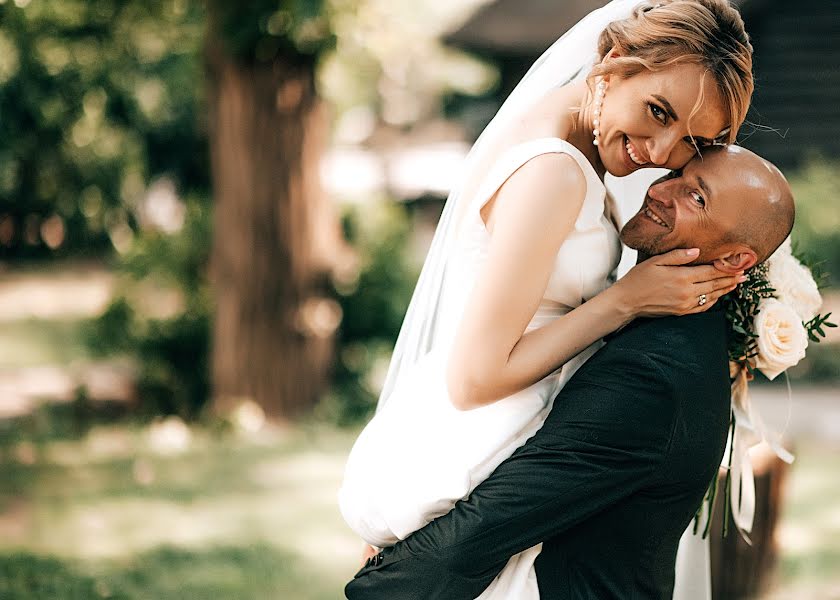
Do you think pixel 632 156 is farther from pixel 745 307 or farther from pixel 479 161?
pixel 745 307

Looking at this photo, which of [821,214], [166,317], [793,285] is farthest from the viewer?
[821,214]

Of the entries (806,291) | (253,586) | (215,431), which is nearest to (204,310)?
(215,431)

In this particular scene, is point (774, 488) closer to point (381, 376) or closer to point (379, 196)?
point (381, 376)

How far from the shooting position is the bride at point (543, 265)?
2.27 meters

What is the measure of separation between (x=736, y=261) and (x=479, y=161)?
695 millimetres

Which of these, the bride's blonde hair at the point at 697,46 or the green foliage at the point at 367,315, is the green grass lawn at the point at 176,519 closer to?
the green foliage at the point at 367,315

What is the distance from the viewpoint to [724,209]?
2244 mm

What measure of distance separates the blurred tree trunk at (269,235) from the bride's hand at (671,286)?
5.86m

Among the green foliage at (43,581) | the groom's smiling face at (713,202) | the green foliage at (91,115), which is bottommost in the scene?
the groom's smiling face at (713,202)

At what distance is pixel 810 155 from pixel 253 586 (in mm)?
10429

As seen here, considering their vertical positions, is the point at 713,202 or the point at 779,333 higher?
the point at 713,202

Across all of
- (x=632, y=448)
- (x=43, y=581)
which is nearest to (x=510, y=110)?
(x=632, y=448)

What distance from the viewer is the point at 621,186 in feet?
9.36

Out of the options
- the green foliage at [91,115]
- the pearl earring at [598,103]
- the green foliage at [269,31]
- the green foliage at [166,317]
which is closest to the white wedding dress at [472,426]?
the pearl earring at [598,103]
